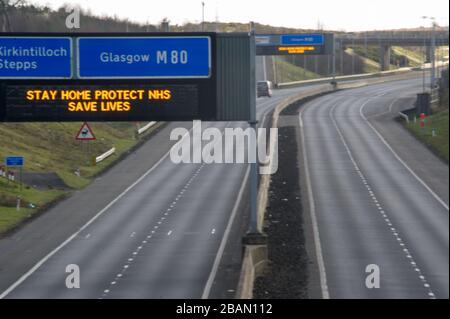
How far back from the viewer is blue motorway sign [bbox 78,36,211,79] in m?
33.2

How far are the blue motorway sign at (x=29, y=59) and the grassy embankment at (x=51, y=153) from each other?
900 inches

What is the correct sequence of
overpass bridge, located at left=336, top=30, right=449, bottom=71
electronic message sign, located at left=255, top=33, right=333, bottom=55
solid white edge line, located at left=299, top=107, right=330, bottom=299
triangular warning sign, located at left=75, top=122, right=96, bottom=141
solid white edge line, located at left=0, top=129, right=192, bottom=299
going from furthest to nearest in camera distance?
overpass bridge, located at left=336, top=30, right=449, bottom=71, triangular warning sign, located at left=75, top=122, right=96, bottom=141, electronic message sign, located at left=255, top=33, right=333, bottom=55, solid white edge line, located at left=0, top=129, right=192, bottom=299, solid white edge line, located at left=299, top=107, right=330, bottom=299

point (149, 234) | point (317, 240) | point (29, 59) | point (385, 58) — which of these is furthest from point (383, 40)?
point (29, 59)

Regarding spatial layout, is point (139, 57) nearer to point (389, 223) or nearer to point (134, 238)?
point (134, 238)

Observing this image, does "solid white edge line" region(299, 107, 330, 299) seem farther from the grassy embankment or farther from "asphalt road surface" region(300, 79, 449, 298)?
the grassy embankment

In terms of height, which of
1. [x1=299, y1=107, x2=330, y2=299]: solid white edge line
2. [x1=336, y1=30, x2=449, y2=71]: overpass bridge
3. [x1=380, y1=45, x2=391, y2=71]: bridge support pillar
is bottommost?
[x1=299, y1=107, x2=330, y2=299]: solid white edge line

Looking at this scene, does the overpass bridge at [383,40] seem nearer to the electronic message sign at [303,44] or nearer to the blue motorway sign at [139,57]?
the electronic message sign at [303,44]

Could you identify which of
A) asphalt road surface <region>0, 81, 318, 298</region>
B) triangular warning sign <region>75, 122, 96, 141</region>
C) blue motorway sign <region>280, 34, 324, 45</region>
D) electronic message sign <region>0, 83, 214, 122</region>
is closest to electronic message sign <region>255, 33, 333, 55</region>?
blue motorway sign <region>280, 34, 324, 45</region>

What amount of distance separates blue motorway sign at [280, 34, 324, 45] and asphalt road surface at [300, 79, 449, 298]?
9.00 meters

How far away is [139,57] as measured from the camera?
109 feet

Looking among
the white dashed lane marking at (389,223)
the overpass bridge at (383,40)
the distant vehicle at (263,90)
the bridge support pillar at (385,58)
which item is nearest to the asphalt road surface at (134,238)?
the white dashed lane marking at (389,223)

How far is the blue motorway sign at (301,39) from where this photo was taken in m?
60.3

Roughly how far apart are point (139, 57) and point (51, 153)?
50.5m

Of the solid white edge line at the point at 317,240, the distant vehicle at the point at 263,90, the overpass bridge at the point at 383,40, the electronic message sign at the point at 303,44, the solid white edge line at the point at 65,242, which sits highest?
the overpass bridge at the point at 383,40
